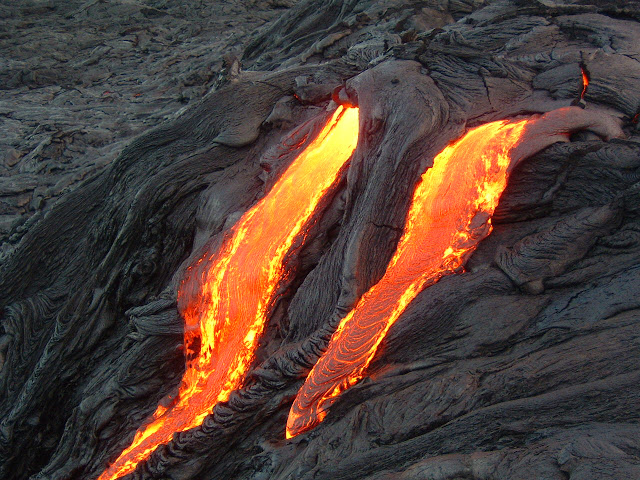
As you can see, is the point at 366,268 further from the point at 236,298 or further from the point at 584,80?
the point at 584,80

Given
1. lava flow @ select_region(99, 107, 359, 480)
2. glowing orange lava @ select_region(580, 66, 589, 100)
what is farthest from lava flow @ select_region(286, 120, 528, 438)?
lava flow @ select_region(99, 107, 359, 480)

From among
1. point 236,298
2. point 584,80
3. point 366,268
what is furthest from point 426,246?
point 584,80

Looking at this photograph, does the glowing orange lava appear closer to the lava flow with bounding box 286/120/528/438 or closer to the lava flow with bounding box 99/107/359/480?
the lava flow with bounding box 286/120/528/438

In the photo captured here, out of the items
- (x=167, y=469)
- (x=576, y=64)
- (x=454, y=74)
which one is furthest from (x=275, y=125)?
A: (x=167, y=469)

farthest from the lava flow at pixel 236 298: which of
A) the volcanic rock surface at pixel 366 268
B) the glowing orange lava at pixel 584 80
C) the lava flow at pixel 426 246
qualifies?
the glowing orange lava at pixel 584 80

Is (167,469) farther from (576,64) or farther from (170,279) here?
(576,64)

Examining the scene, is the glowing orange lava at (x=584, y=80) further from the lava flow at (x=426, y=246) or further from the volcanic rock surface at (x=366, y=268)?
the lava flow at (x=426, y=246)

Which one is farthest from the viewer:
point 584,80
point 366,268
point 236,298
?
point 584,80
